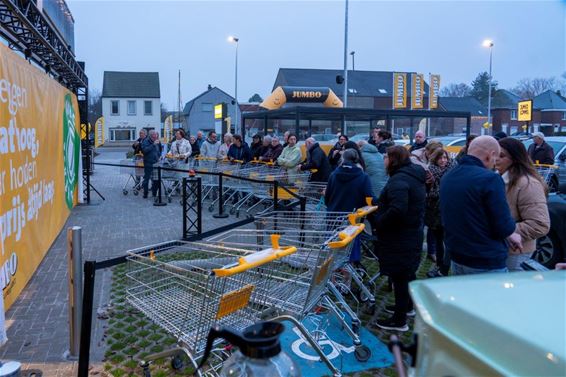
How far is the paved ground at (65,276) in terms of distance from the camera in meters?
4.55

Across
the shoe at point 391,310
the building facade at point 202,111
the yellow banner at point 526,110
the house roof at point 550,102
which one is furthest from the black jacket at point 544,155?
the house roof at point 550,102

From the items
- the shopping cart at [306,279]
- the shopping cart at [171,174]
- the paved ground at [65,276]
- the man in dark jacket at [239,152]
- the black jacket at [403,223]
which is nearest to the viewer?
the shopping cart at [306,279]

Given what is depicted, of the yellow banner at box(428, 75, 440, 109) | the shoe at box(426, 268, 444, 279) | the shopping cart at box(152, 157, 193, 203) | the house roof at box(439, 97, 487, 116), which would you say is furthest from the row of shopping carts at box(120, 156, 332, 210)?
the house roof at box(439, 97, 487, 116)

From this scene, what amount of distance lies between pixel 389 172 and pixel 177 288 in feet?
8.21

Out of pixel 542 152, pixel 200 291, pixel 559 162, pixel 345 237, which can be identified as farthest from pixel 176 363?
pixel 559 162

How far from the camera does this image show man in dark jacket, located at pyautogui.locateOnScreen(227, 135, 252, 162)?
1362cm

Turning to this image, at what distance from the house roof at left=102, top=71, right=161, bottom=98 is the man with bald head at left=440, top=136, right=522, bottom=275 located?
214ft

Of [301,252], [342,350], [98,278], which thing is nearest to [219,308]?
[301,252]

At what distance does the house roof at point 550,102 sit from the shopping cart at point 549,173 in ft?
209

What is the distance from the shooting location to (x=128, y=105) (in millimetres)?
65562

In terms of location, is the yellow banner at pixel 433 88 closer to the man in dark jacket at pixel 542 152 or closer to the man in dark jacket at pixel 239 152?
the man in dark jacket at pixel 542 152

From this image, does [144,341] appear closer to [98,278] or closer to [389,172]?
[98,278]

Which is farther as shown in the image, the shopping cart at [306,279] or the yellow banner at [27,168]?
the yellow banner at [27,168]

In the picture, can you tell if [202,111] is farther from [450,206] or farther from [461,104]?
[450,206]
